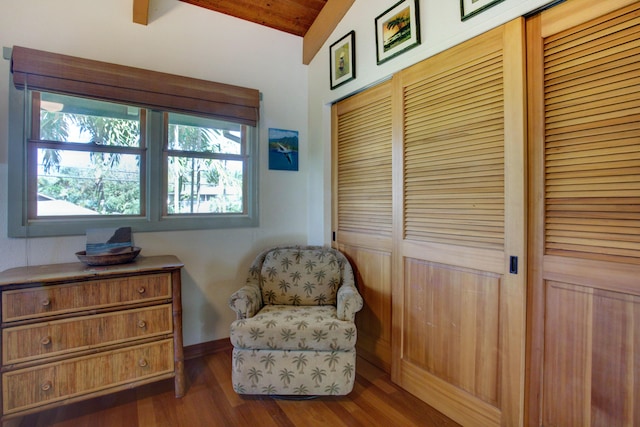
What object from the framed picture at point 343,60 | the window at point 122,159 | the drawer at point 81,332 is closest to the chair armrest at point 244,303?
the drawer at point 81,332

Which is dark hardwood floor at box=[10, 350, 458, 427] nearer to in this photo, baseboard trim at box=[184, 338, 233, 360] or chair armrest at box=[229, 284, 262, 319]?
baseboard trim at box=[184, 338, 233, 360]

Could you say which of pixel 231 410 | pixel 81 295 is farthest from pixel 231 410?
pixel 81 295

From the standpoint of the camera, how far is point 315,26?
274 centimetres

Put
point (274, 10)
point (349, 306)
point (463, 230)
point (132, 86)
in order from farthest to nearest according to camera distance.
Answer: point (274, 10)
point (132, 86)
point (349, 306)
point (463, 230)

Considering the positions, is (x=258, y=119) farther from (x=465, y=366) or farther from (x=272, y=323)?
(x=465, y=366)

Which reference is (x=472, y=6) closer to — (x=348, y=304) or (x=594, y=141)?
(x=594, y=141)

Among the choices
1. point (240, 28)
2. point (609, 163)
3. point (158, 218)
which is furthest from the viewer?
point (240, 28)

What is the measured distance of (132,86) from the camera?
217 cm

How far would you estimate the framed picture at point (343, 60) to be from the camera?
2355mm

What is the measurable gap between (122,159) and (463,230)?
7.73ft

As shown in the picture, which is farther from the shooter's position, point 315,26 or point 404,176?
point 315,26

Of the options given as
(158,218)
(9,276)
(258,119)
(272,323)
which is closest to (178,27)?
(258,119)

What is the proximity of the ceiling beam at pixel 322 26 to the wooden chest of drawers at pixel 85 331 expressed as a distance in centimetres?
218

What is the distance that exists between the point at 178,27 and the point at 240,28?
51 centimetres
